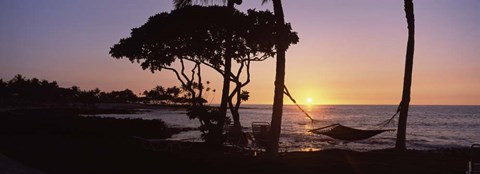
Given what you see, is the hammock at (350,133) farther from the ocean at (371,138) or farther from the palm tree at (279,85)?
the palm tree at (279,85)

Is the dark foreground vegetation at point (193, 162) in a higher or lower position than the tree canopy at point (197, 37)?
lower

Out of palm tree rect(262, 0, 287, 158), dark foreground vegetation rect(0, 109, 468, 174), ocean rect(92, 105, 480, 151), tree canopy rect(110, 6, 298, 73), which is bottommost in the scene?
ocean rect(92, 105, 480, 151)

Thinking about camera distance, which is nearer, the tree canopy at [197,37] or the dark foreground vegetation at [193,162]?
the dark foreground vegetation at [193,162]

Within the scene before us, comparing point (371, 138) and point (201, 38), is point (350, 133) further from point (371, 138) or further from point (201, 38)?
point (371, 138)

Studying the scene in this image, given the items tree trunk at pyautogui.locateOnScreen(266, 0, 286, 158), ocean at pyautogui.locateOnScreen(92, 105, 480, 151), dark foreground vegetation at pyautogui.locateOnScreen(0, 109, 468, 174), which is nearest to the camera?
dark foreground vegetation at pyautogui.locateOnScreen(0, 109, 468, 174)

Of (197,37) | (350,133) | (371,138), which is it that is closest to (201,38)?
(197,37)

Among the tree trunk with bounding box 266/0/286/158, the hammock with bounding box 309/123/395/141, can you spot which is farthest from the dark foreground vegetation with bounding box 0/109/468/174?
the hammock with bounding box 309/123/395/141

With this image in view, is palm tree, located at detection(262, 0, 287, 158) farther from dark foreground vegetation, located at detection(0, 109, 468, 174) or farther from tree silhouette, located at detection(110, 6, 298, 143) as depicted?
tree silhouette, located at detection(110, 6, 298, 143)

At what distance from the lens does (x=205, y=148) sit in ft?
55.1

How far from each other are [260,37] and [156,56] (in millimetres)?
4589

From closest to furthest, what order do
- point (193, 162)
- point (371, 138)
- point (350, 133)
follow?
point (193, 162) < point (350, 133) < point (371, 138)

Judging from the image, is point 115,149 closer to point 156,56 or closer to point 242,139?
point 242,139

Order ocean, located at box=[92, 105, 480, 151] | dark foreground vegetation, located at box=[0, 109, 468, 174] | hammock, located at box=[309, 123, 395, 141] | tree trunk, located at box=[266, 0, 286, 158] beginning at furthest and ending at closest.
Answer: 1. ocean, located at box=[92, 105, 480, 151]
2. hammock, located at box=[309, 123, 395, 141]
3. tree trunk, located at box=[266, 0, 286, 158]
4. dark foreground vegetation, located at box=[0, 109, 468, 174]

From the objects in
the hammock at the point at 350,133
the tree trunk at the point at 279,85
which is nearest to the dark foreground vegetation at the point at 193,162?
the tree trunk at the point at 279,85
